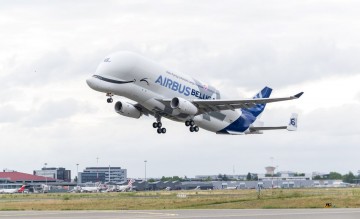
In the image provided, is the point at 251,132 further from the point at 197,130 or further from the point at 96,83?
the point at 96,83

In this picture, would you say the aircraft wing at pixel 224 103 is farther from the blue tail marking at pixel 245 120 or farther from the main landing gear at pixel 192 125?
the blue tail marking at pixel 245 120

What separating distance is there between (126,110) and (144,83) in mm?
7641

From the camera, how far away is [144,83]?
6712cm

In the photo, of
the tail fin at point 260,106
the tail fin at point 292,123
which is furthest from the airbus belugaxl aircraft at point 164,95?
the tail fin at point 292,123

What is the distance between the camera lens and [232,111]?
80.3 meters

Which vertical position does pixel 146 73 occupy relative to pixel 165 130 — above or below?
above

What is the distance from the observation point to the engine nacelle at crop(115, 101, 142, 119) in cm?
7400

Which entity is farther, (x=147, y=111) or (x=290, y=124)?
(x=290, y=124)

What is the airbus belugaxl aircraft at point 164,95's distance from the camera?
2586 inches

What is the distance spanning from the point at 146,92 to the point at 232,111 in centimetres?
1570

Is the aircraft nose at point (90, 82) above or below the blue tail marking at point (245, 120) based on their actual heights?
above

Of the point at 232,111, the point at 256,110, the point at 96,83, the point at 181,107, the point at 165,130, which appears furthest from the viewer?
the point at 256,110

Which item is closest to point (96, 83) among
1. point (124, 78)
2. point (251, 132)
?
point (124, 78)

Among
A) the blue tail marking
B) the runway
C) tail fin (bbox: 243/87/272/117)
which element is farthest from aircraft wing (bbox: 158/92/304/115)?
the runway
